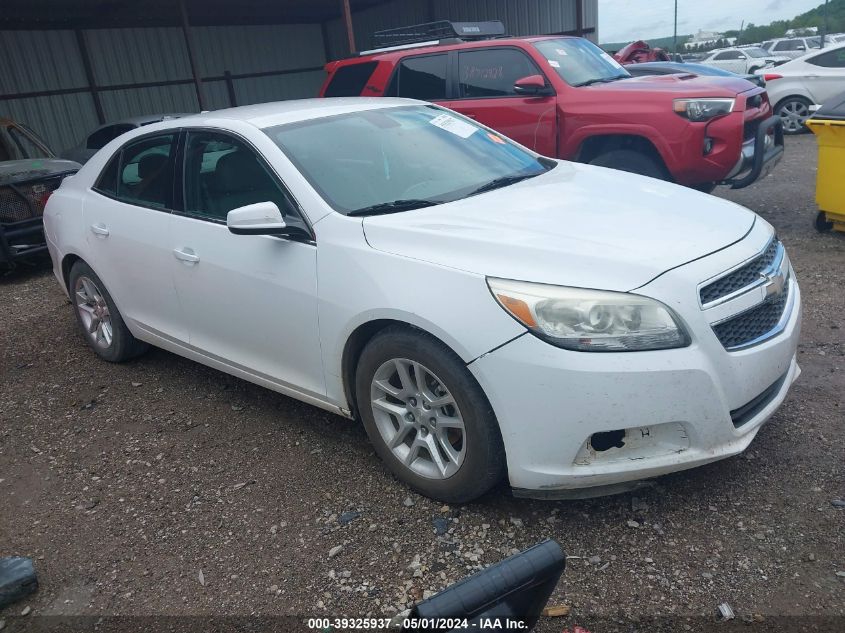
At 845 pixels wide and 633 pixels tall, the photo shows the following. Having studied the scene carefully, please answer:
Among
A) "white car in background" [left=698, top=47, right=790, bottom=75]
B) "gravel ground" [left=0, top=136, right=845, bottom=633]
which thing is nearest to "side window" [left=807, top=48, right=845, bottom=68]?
"gravel ground" [left=0, top=136, right=845, bottom=633]

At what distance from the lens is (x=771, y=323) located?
276cm

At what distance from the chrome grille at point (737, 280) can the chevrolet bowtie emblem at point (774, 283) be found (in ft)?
0.11

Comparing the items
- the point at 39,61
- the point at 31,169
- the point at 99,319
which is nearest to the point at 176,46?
the point at 39,61

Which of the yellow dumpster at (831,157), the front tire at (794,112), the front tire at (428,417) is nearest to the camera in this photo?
the front tire at (428,417)

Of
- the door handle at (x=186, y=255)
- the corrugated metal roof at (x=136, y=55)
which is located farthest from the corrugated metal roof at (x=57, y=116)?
the door handle at (x=186, y=255)

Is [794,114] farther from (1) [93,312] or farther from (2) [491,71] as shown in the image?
(1) [93,312]

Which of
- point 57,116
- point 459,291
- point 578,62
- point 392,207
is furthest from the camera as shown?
point 57,116

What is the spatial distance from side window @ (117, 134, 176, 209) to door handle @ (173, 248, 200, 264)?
1.05 ft

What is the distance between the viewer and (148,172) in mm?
4082

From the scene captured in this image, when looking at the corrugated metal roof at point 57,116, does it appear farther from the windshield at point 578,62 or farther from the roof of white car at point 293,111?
the roof of white car at point 293,111

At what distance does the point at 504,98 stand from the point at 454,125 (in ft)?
10.3

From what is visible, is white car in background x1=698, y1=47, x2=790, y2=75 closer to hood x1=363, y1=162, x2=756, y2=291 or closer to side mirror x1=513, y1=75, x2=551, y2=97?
side mirror x1=513, y1=75, x2=551, y2=97

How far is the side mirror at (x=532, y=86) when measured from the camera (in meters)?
6.50

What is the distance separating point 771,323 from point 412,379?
1446mm
